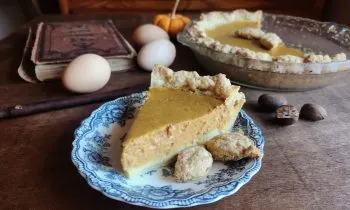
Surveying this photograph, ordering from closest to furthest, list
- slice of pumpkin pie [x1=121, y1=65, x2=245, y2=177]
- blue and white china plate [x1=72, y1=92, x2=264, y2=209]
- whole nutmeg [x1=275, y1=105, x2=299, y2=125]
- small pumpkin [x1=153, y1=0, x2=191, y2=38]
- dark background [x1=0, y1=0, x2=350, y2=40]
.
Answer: blue and white china plate [x1=72, y1=92, x2=264, y2=209]
slice of pumpkin pie [x1=121, y1=65, x2=245, y2=177]
whole nutmeg [x1=275, y1=105, x2=299, y2=125]
small pumpkin [x1=153, y1=0, x2=191, y2=38]
dark background [x1=0, y1=0, x2=350, y2=40]

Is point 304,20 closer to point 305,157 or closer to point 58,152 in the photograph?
point 305,157

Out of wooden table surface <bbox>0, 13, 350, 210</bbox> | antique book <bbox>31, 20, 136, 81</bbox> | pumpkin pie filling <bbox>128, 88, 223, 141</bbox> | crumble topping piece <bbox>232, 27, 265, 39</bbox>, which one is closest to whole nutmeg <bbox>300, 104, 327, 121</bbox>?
wooden table surface <bbox>0, 13, 350, 210</bbox>

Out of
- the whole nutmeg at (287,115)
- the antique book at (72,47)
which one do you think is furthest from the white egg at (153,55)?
the whole nutmeg at (287,115)

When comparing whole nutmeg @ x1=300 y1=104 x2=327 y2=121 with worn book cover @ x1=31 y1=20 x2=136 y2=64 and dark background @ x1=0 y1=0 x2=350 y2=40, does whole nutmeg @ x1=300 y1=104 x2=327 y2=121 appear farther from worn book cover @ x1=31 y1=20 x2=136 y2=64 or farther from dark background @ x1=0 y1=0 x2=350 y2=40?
dark background @ x1=0 y1=0 x2=350 y2=40

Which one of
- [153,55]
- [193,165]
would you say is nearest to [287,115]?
[193,165]

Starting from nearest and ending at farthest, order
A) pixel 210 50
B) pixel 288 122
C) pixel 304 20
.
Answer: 1. pixel 288 122
2. pixel 210 50
3. pixel 304 20

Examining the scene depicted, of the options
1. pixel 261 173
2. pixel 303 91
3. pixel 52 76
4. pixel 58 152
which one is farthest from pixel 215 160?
pixel 52 76
